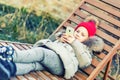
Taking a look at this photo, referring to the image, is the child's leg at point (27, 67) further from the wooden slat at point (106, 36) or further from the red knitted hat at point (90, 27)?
the wooden slat at point (106, 36)

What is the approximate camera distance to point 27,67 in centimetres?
406

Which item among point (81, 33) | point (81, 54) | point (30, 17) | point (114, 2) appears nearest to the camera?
point (81, 54)

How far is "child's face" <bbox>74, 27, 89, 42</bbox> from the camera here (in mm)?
4543

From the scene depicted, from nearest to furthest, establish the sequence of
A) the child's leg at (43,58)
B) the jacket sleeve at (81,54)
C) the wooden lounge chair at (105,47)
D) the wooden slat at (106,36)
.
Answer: the child's leg at (43,58)
the wooden lounge chair at (105,47)
the jacket sleeve at (81,54)
the wooden slat at (106,36)

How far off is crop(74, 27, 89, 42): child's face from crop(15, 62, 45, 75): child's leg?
2.07 feet

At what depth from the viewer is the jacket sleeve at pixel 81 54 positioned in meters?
4.35

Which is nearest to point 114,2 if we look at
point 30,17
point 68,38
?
point 68,38

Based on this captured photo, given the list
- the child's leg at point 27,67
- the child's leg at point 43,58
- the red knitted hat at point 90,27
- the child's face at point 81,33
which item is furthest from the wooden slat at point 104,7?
A: the child's leg at point 27,67

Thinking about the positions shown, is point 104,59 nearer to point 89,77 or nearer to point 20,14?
point 89,77

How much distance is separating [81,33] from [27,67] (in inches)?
35.9

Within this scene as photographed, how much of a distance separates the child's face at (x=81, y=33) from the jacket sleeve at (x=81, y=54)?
165 millimetres

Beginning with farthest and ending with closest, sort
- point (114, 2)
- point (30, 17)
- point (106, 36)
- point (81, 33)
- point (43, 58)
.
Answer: point (30, 17)
point (114, 2)
point (106, 36)
point (81, 33)
point (43, 58)

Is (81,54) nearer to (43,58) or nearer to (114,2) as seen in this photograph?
(43,58)

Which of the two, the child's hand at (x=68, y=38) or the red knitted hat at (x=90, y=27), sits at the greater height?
the red knitted hat at (x=90, y=27)
